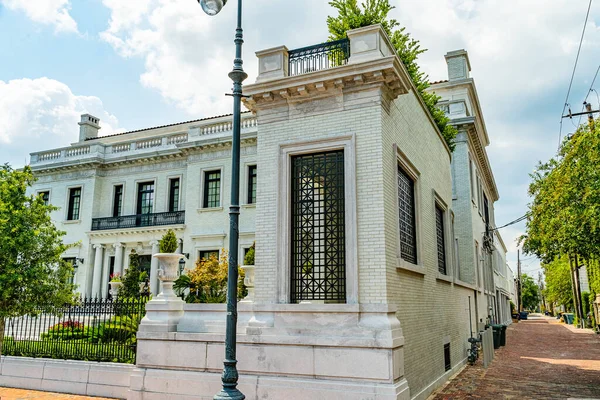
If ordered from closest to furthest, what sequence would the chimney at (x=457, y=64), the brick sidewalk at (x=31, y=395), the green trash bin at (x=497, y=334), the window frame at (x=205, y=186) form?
the brick sidewalk at (x=31, y=395) → the green trash bin at (x=497, y=334) → the chimney at (x=457, y=64) → the window frame at (x=205, y=186)

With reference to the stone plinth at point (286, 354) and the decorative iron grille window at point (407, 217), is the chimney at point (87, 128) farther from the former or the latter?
the decorative iron grille window at point (407, 217)

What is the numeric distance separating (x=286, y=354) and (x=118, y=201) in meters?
25.8

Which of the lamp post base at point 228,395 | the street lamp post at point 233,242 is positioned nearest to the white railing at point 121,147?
the street lamp post at point 233,242

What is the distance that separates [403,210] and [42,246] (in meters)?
8.52

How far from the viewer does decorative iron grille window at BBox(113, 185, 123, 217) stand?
101 ft

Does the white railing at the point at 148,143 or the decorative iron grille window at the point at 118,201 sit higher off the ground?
the white railing at the point at 148,143

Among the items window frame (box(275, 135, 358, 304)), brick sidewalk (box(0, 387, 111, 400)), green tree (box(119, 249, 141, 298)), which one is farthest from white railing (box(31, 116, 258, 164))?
brick sidewalk (box(0, 387, 111, 400))

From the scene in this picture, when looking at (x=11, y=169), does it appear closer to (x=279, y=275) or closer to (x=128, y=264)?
(x=279, y=275)

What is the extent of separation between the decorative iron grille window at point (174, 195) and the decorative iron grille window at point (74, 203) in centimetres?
709

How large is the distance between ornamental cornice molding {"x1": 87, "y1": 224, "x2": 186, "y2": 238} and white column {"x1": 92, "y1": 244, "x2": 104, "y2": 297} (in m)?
0.80

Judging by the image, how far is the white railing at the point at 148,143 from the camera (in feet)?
100

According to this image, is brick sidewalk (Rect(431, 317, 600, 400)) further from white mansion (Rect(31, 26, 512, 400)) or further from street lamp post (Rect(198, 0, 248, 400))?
street lamp post (Rect(198, 0, 248, 400))

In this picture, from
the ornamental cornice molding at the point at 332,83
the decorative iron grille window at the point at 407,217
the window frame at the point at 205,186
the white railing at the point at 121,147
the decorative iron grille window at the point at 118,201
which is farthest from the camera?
the white railing at the point at 121,147

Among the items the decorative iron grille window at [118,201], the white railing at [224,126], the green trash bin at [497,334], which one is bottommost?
the green trash bin at [497,334]
